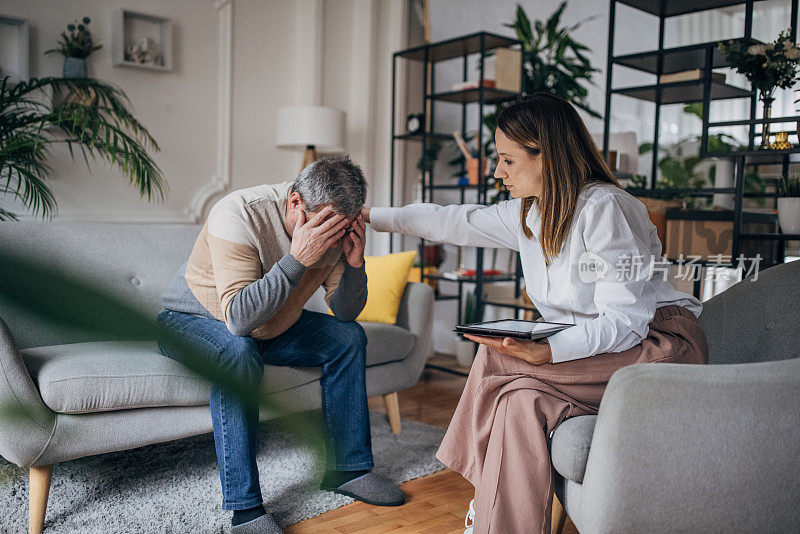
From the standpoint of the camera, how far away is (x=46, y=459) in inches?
68.0

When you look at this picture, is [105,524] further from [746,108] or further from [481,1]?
[746,108]

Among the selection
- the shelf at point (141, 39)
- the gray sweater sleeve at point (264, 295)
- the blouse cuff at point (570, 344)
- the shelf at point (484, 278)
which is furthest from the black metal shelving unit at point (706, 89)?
the shelf at point (141, 39)

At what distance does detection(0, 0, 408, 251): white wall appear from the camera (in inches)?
122

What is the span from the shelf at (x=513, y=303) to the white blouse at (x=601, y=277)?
4.99 feet

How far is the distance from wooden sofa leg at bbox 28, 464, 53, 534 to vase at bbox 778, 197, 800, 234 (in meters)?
2.44

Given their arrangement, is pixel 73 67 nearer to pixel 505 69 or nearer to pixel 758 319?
pixel 505 69

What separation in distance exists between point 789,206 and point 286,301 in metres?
1.77

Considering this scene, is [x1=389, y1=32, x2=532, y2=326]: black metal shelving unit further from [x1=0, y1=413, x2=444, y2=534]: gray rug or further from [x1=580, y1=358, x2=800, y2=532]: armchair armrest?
[x1=580, y1=358, x2=800, y2=532]: armchair armrest

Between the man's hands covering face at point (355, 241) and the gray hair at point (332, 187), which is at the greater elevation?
the gray hair at point (332, 187)

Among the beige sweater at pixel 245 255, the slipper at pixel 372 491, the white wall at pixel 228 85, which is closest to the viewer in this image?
the beige sweater at pixel 245 255

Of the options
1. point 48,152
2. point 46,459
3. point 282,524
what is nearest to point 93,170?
point 48,152

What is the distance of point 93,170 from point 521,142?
87.7 inches

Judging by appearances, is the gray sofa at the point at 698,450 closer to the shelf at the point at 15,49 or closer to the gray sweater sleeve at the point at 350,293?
the gray sweater sleeve at the point at 350,293

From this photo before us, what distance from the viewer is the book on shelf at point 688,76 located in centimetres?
273
